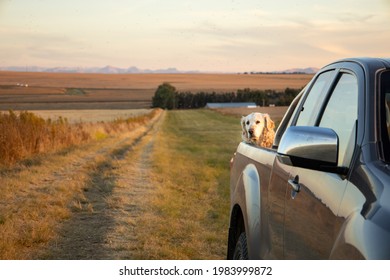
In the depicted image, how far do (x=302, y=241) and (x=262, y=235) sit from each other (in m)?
0.80

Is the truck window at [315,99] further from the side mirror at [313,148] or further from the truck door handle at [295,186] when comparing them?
the side mirror at [313,148]

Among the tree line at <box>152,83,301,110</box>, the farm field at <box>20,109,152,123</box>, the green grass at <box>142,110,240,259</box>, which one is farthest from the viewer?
the tree line at <box>152,83,301,110</box>

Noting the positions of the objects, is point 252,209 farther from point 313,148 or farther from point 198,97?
point 198,97

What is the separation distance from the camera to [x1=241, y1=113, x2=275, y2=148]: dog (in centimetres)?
902

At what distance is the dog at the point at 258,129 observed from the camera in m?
9.02

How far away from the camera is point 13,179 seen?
1270 cm

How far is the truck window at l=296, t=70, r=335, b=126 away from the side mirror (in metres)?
0.72

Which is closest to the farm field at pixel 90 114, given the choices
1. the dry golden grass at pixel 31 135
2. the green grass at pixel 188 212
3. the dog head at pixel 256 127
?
the dry golden grass at pixel 31 135

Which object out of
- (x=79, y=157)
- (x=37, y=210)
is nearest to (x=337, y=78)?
(x=37, y=210)

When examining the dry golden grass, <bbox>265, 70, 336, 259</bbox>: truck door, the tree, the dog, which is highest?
<bbox>265, 70, 336, 259</bbox>: truck door

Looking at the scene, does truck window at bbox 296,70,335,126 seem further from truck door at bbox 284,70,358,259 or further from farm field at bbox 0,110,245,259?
farm field at bbox 0,110,245,259

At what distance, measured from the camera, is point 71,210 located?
981cm

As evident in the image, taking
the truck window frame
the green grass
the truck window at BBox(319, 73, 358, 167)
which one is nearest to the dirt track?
the green grass

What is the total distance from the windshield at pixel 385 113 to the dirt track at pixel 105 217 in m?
4.48
